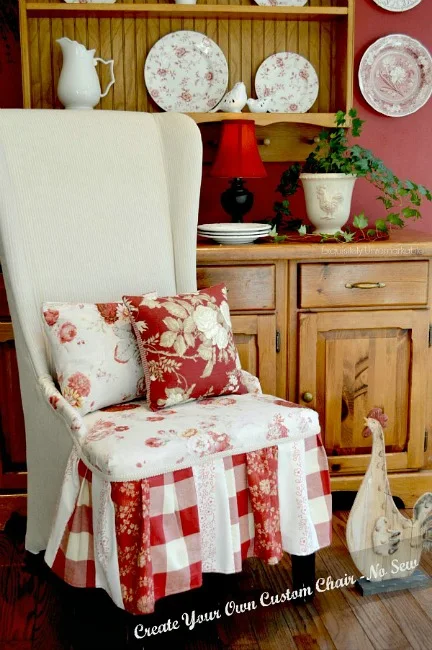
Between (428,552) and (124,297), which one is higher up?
(124,297)

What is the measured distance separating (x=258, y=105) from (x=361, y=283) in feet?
2.27

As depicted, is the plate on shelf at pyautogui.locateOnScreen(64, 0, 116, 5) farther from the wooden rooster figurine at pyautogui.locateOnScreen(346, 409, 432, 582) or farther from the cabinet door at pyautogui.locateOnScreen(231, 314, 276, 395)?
the wooden rooster figurine at pyautogui.locateOnScreen(346, 409, 432, 582)

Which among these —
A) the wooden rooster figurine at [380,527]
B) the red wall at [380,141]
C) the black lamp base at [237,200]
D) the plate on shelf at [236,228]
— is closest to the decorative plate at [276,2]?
the red wall at [380,141]

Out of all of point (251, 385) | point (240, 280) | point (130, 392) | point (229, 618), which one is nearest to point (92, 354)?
point (130, 392)

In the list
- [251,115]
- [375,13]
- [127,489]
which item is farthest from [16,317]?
[375,13]

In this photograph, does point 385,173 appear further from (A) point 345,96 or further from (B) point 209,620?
(B) point 209,620

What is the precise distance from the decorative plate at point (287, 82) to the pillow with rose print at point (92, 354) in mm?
1141

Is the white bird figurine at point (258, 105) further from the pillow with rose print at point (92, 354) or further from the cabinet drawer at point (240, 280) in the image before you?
the pillow with rose print at point (92, 354)

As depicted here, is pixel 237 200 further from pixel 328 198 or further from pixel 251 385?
pixel 251 385

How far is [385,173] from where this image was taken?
2389mm

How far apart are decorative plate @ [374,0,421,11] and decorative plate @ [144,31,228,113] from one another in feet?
1.93

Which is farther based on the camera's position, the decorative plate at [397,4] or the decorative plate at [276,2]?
the decorative plate at [397,4]

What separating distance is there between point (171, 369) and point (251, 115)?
1.03 metres

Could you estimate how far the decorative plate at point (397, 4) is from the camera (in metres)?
2.67
